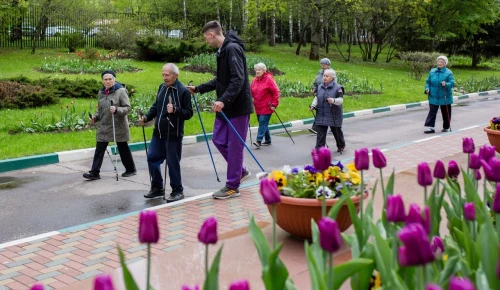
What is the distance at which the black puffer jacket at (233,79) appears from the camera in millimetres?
7473

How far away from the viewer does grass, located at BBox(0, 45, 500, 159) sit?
11448 mm

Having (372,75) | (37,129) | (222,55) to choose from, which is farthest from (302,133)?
(372,75)

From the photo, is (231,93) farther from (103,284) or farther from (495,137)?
(103,284)

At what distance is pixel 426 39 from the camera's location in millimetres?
38906

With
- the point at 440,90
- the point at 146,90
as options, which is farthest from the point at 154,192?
the point at 146,90

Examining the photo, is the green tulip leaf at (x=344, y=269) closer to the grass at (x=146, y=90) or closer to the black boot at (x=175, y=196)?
the black boot at (x=175, y=196)

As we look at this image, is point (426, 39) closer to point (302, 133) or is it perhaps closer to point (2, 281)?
point (302, 133)

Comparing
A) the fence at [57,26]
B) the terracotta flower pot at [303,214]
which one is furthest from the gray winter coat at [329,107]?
the fence at [57,26]

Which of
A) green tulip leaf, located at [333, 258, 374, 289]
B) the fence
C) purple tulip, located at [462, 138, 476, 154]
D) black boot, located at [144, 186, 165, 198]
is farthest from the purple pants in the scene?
the fence

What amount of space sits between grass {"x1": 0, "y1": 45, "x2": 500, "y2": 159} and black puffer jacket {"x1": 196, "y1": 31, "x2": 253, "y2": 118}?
4481mm

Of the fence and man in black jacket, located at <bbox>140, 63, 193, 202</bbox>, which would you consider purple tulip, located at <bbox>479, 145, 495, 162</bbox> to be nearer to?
man in black jacket, located at <bbox>140, 63, 193, 202</bbox>

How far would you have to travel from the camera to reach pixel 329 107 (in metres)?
11.2

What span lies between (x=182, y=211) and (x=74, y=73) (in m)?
15.7

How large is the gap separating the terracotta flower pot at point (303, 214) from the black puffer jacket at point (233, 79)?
7.87ft
